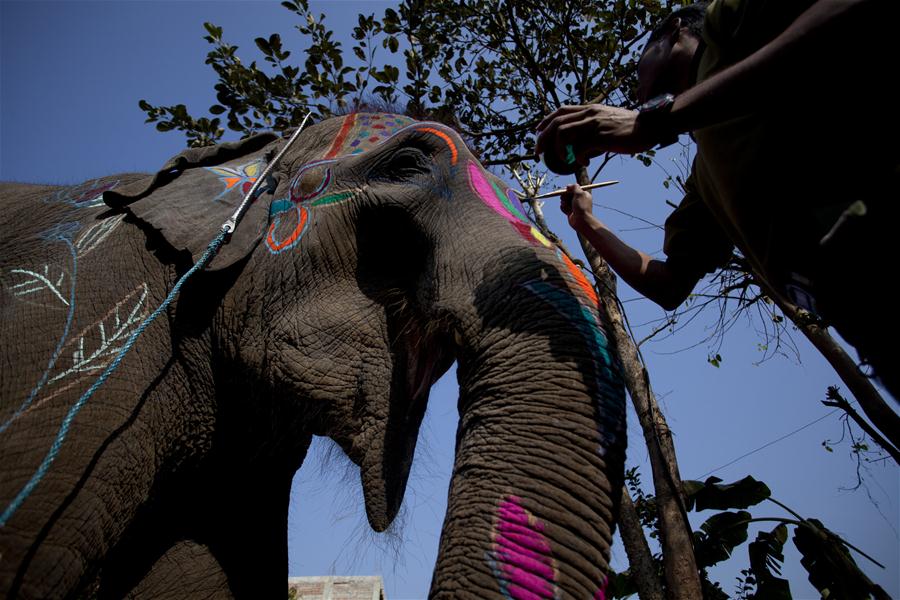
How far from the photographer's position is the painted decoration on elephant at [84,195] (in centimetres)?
234

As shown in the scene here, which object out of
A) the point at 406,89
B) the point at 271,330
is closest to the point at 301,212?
the point at 271,330

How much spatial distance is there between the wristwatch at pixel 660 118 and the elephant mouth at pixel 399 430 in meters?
0.88

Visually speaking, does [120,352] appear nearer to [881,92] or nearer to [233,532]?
[233,532]

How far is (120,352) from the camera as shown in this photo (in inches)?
70.7

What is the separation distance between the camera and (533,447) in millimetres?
1397

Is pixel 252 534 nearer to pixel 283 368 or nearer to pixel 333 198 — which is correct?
pixel 283 368

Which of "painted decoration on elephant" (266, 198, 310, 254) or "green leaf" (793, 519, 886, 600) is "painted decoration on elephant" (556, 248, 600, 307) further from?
"green leaf" (793, 519, 886, 600)

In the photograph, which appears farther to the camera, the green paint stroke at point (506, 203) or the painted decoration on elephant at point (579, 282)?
the green paint stroke at point (506, 203)

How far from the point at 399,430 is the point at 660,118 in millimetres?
1189

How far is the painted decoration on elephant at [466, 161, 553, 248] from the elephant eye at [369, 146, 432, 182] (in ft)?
0.55

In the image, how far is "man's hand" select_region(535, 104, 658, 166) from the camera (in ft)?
4.50

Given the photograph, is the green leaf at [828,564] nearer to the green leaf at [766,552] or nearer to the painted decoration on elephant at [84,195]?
the green leaf at [766,552]

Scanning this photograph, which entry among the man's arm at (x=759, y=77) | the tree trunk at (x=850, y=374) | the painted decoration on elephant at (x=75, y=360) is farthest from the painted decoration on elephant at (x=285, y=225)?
the tree trunk at (x=850, y=374)

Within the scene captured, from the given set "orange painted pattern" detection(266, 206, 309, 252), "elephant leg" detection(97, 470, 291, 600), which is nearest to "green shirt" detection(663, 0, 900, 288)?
"orange painted pattern" detection(266, 206, 309, 252)
